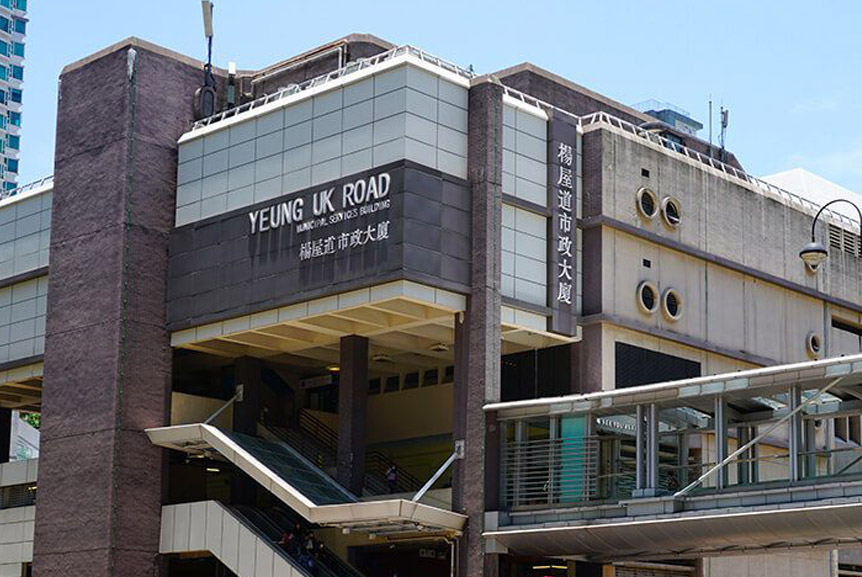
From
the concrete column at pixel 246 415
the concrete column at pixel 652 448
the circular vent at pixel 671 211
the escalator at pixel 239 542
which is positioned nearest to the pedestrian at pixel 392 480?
the escalator at pixel 239 542

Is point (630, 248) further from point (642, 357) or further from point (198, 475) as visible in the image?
point (198, 475)

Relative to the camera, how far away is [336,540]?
5472 cm

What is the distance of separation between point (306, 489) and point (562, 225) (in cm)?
1260

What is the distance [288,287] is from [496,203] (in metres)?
7.80

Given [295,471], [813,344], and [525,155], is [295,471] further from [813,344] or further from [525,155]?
[813,344]

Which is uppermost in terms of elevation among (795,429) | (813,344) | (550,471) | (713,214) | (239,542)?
(713,214)

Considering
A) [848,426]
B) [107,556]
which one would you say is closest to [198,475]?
[107,556]

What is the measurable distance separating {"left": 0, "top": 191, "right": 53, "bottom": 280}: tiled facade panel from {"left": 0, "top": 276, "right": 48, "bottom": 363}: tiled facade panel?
2.45 ft

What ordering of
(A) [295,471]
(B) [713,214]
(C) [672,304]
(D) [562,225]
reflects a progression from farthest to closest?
(B) [713,214]
(C) [672,304]
(D) [562,225]
(A) [295,471]

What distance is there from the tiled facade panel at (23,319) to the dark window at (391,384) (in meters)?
14.0

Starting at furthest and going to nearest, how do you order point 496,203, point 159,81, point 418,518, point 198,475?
point 198,475 < point 159,81 < point 496,203 < point 418,518

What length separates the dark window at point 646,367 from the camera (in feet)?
174

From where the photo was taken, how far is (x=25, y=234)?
62219 mm

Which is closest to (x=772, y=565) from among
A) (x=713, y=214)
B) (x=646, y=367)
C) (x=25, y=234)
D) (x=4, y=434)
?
(x=646, y=367)
